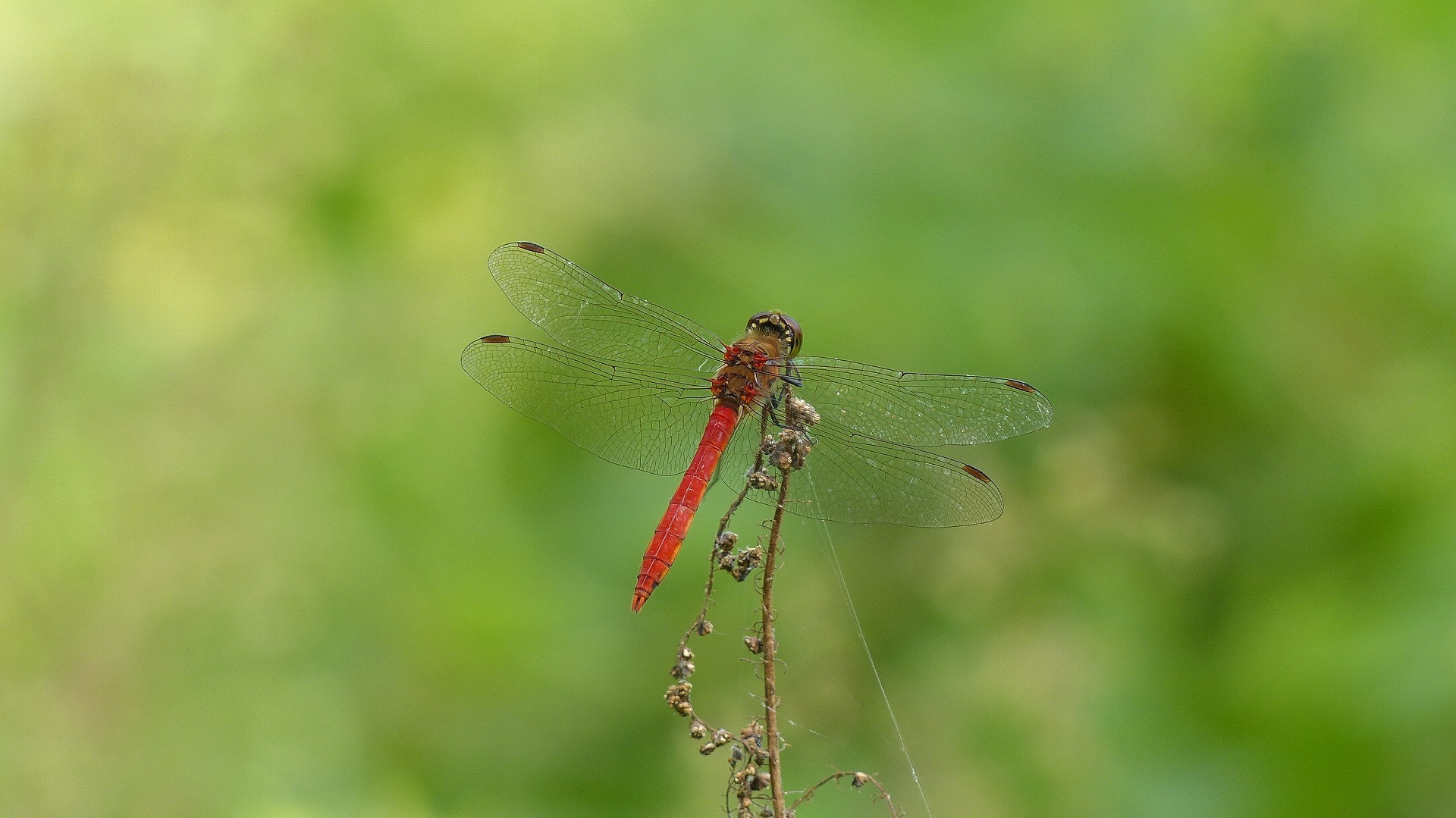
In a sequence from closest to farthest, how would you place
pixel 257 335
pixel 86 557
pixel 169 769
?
pixel 169 769, pixel 86 557, pixel 257 335

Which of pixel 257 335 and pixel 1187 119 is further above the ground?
pixel 1187 119

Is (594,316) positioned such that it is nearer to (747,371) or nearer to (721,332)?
(747,371)

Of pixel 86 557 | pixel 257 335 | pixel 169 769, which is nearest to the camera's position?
pixel 169 769

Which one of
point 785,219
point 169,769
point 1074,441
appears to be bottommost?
point 169,769

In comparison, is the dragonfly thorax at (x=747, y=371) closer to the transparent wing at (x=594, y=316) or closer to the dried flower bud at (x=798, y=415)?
the transparent wing at (x=594, y=316)

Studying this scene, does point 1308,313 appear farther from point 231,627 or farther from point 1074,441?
point 231,627

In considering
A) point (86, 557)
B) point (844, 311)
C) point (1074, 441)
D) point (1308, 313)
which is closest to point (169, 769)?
point (86, 557)
